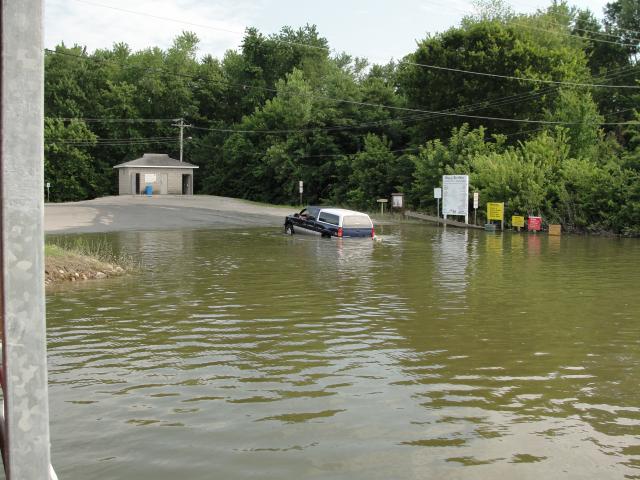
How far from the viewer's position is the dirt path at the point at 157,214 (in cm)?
4178

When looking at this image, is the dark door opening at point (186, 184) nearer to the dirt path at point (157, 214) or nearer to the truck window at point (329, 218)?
the dirt path at point (157, 214)

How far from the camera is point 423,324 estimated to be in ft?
40.7

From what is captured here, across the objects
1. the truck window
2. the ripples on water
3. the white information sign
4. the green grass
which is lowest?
the ripples on water

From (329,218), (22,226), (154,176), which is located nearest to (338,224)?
(329,218)

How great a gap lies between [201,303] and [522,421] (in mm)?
8491

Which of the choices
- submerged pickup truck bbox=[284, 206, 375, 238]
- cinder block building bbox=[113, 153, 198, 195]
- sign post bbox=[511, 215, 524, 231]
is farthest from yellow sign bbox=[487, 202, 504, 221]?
cinder block building bbox=[113, 153, 198, 195]

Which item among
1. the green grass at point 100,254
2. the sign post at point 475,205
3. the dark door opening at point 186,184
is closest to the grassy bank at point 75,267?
the green grass at point 100,254

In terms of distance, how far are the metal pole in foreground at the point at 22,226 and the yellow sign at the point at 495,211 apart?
40655 mm

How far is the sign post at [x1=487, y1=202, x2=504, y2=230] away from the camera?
→ 42.7 meters

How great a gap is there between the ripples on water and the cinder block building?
2227 inches

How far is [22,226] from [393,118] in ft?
225

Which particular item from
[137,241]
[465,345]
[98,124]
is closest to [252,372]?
[465,345]

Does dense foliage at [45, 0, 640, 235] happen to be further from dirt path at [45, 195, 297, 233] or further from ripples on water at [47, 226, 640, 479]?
ripples on water at [47, 226, 640, 479]

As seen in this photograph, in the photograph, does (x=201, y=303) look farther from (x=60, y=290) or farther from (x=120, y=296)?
(x=60, y=290)
